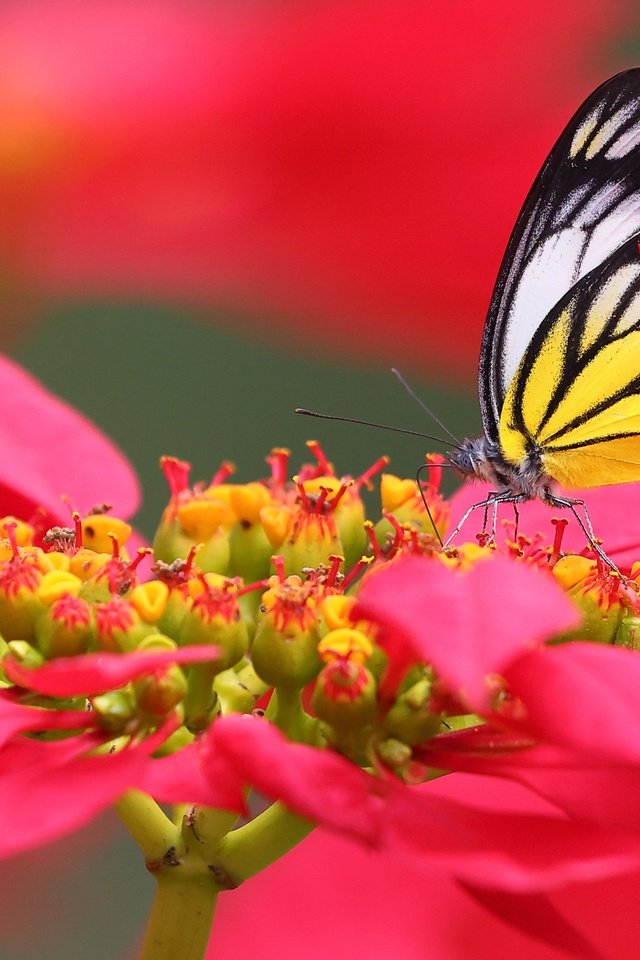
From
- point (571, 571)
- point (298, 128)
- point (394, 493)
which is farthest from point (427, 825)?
point (298, 128)

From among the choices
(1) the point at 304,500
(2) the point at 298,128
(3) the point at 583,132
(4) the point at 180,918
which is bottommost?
(4) the point at 180,918

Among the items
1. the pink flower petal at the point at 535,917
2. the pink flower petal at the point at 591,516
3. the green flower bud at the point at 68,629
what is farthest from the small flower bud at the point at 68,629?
the pink flower petal at the point at 591,516

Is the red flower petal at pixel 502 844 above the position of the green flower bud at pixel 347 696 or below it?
above

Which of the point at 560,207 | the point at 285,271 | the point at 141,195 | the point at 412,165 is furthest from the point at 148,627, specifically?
the point at 285,271

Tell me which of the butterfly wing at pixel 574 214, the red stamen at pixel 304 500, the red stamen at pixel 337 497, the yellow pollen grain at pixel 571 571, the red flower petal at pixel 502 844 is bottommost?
the red stamen at pixel 304 500

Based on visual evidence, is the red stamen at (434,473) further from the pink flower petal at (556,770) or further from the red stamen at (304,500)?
the pink flower petal at (556,770)

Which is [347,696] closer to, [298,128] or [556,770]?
[556,770]

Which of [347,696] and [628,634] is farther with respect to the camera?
[628,634]

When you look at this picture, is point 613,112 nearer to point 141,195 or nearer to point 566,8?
point 566,8
